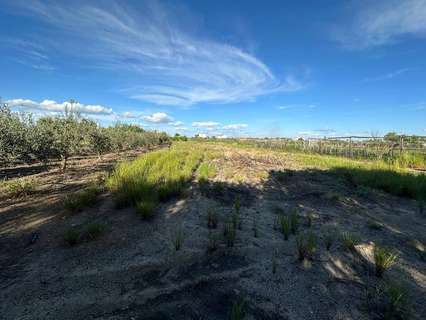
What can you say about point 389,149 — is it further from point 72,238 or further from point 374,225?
point 72,238

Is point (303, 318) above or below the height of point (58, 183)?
below

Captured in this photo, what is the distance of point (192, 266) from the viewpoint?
3059 mm

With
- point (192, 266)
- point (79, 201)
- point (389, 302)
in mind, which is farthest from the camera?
point (79, 201)

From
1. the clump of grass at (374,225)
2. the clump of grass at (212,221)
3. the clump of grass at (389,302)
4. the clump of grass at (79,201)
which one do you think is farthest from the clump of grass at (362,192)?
the clump of grass at (79,201)

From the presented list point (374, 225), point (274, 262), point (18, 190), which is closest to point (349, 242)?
point (274, 262)

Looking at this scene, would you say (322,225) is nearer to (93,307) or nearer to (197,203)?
(197,203)

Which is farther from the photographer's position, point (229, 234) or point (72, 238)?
point (229, 234)

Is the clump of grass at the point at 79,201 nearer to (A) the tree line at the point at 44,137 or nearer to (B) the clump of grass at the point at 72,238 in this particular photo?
(B) the clump of grass at the point at 72,238

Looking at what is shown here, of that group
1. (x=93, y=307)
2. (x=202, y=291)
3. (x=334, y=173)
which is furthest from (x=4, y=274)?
(x=334, y=173)

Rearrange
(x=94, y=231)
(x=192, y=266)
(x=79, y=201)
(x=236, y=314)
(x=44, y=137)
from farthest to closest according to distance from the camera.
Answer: (x=44, y=137) < (x=79, y=201) < (x=94, y=231) < (x=192, y=266) < (x=236, y=314)

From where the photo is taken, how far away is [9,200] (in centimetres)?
611

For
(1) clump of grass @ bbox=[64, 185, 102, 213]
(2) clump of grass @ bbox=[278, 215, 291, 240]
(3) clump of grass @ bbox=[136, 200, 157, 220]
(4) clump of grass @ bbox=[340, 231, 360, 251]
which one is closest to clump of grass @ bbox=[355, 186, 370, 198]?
(4) clump of grass @ bbox=[340, 231, 360, 251]

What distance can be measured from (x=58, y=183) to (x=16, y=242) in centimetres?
495

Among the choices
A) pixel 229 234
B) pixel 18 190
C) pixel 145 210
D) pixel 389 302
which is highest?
pixel 18 190
